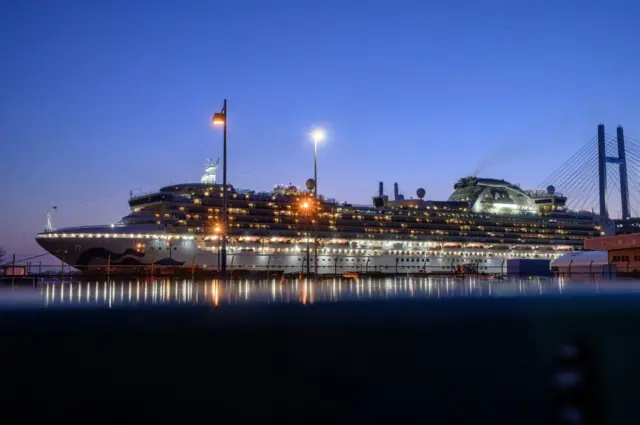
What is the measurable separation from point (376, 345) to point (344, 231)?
214 ft

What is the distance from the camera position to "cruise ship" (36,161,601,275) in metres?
57.3

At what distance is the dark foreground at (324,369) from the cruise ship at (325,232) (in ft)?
126

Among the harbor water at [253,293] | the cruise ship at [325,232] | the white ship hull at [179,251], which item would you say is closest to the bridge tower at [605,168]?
the cruise ship at [325,232]

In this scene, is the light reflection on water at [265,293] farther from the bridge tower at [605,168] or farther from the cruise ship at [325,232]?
the bridge tower at [605,168]

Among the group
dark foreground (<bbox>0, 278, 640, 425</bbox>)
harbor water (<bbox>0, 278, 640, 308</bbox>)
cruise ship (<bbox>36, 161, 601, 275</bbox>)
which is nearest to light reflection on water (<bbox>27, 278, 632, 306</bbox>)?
harbor water (<bbox>0, 278, 640, 308</bbox>)

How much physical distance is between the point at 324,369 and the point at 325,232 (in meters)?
64.2

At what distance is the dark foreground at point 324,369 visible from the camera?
416cm

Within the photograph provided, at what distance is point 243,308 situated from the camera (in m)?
8.76

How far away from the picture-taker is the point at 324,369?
492cm

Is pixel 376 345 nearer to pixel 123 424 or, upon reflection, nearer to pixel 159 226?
pixel 123 424

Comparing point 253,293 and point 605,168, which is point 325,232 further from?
point 253,293

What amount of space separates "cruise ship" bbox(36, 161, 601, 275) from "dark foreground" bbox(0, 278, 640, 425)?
3836cm

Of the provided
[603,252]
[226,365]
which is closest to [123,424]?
Result: [226,365]

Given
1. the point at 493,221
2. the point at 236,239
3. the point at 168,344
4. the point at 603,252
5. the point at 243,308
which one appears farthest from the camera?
the point at 493,221
